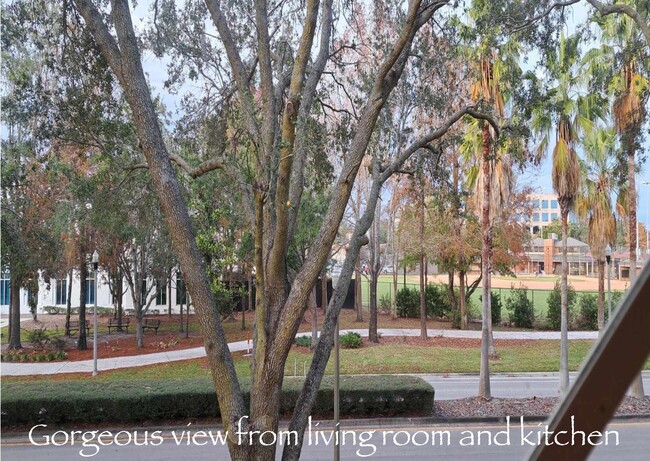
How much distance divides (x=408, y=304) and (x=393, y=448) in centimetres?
2507

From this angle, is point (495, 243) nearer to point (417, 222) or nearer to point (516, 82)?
point (417, 222)

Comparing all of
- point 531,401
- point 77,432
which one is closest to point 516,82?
point 531,401

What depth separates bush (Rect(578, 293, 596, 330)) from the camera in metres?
30.1

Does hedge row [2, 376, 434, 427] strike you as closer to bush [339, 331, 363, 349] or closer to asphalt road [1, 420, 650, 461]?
asphalt road [1, 420, 650, 461]

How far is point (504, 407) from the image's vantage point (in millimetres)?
12555

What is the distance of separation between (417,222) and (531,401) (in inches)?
557

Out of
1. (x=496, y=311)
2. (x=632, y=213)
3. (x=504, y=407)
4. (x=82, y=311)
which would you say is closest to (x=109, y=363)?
(x=82, y=311)

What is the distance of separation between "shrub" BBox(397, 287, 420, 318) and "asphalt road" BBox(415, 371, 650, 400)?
664 inches

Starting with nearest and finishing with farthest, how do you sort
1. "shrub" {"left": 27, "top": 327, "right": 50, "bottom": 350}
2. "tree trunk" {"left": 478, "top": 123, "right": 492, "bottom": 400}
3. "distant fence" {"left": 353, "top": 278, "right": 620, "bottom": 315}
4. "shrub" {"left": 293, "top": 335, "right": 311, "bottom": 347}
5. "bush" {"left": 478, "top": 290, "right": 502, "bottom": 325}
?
1. "tree trunk" {"left": 478, "top": 123, "right": 492, "bottom": 400}
2. "shrub" {"left": 293, "top": 335, "right": 311, "bottom": 347}
3. "shrub" {"left": 27, "top": 327, "right": 50, "bottom": 350}
4. "bush" {"left": 478, "top": 290, "right": 502, "bottom": 325}
5. "distant fence" {"left": 353, "top": 278, "right": 620, "bottom": 315}

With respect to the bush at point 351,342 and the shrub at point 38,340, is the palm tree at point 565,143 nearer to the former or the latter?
the bush at point 351,342

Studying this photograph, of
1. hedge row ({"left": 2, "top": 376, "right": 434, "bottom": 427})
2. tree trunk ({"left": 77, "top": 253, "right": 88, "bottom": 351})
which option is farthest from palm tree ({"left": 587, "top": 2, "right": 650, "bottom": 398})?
tree trunk ({"left": 77, "top": 253, "right": 88, "bottom": 351})

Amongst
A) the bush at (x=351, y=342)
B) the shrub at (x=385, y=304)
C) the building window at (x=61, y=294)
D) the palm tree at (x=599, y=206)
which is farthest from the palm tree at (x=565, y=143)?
the building window at (x=61, y=294)

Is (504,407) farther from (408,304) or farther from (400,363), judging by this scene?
(408,304)

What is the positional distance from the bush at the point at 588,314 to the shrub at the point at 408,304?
911 cm
